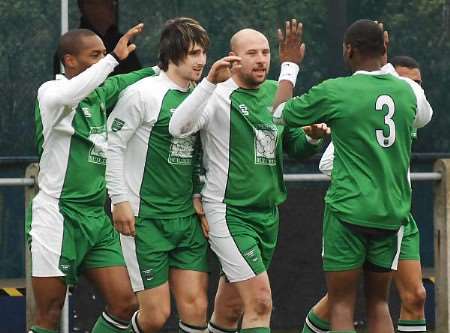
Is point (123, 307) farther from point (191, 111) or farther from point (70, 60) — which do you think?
point (70, 60)

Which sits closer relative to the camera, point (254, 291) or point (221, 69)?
point (221, 69)

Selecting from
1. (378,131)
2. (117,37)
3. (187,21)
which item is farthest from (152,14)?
(378,131)

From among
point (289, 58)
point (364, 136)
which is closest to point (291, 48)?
point (289, 58)

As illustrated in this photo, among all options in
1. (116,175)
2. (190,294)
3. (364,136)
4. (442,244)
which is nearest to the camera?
(364,136)

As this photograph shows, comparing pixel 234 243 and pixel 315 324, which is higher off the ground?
pixel 234 243

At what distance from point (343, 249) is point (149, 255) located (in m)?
1.14

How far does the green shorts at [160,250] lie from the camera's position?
966cm

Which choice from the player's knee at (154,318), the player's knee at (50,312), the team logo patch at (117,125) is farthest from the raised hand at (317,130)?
the player's knee at (50,312)

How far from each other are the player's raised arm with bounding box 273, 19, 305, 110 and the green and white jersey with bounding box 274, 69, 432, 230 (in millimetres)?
176

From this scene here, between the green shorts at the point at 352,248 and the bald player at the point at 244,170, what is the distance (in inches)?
17.9

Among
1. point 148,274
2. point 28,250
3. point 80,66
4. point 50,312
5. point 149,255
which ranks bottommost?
point 50,312

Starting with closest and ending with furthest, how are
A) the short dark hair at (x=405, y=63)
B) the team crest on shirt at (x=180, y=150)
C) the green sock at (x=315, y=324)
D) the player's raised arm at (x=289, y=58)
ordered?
the player's raised arm at (x=289, y=58) → the team crest on shirt at (x=180, y=150) → the green sock at (x=315, y=324) → the short dark hair at (x=405, y=63)

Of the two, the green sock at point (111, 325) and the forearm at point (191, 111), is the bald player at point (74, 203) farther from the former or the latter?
the forearm at point (191, 111)

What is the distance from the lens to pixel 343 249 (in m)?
9.31
